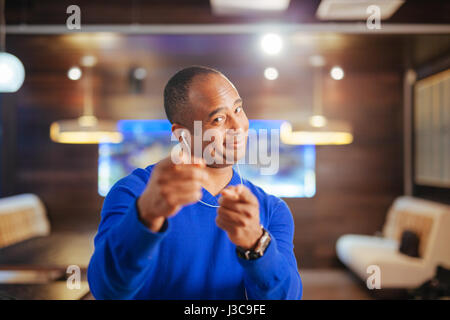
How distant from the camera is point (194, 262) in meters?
0.70

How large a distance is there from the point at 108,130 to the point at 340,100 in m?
2.62

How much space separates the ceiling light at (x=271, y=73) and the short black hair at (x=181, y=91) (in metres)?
3.36

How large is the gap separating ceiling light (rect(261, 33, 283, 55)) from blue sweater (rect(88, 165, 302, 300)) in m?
2.56

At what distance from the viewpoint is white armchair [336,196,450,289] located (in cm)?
305

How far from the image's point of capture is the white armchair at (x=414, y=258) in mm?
3055

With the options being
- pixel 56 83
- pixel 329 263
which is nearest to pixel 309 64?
pixel 329 263

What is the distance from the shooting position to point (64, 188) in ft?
13.2

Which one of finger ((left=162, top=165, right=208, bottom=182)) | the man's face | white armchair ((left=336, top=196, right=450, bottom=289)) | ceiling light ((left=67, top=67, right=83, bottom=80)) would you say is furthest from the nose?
ceiling light ((left=67, top=67, right=83, bottom=80))

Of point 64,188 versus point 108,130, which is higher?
point 108,130

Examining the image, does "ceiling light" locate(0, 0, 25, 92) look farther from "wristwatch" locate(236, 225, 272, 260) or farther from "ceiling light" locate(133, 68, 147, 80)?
"ceiling light" locate(133, 68, 147, 80)

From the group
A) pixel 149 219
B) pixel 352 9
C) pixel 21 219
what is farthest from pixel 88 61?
pixel 149 219

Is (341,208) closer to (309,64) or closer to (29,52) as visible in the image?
(309,64)

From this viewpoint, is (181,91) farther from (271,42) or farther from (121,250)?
(271,42)

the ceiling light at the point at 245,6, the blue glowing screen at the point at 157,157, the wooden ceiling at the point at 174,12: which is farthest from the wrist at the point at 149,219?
the blue glowing screen at the point at 157,157
